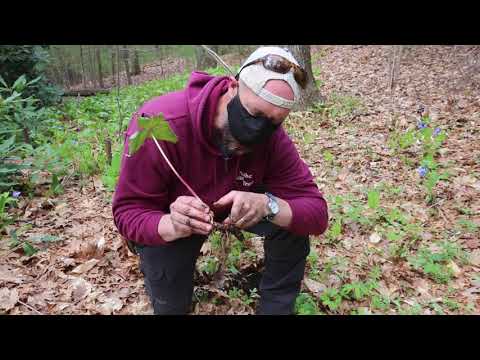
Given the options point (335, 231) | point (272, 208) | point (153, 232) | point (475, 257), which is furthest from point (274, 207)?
point (475, 257)

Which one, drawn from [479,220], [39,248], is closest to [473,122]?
[479,220]

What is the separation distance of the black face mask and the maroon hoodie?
0.42 feet

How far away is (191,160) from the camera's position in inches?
81.0

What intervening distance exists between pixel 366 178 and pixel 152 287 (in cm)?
274

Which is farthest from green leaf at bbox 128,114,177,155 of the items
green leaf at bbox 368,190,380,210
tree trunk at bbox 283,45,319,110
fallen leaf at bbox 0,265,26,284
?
tree trunk at bbox 283,45,319,110

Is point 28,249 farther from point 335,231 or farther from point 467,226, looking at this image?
point 467,226

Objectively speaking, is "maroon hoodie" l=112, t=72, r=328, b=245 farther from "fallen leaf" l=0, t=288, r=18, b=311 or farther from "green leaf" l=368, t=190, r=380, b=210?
"green leaf" l=368, t=190, r=380, b=210

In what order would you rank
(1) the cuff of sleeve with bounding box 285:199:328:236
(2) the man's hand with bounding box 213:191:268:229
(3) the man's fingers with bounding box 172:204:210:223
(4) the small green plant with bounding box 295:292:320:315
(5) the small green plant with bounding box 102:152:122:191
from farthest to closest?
(5) the small green plant with bounding box 102:152:122:191 < (4) the small green plant with bounding box 295:292:320:315 < (1) the cuff of sleeve with bounding box 285:199:328:236 < (2) the man's hand with bounding box 213:191:268:229 < (3) the man's fingers with bounding box 172:204:210:223

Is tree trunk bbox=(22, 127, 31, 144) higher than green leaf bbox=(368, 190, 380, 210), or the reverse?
tree trunk bbox=(22, 127, 31, 144)

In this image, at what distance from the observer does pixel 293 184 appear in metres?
2.28

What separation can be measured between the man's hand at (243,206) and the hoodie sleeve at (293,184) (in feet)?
0.97

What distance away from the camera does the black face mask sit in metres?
1.87

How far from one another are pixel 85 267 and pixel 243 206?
1654 millimetres

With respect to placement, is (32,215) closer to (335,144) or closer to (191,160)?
(191,160)
